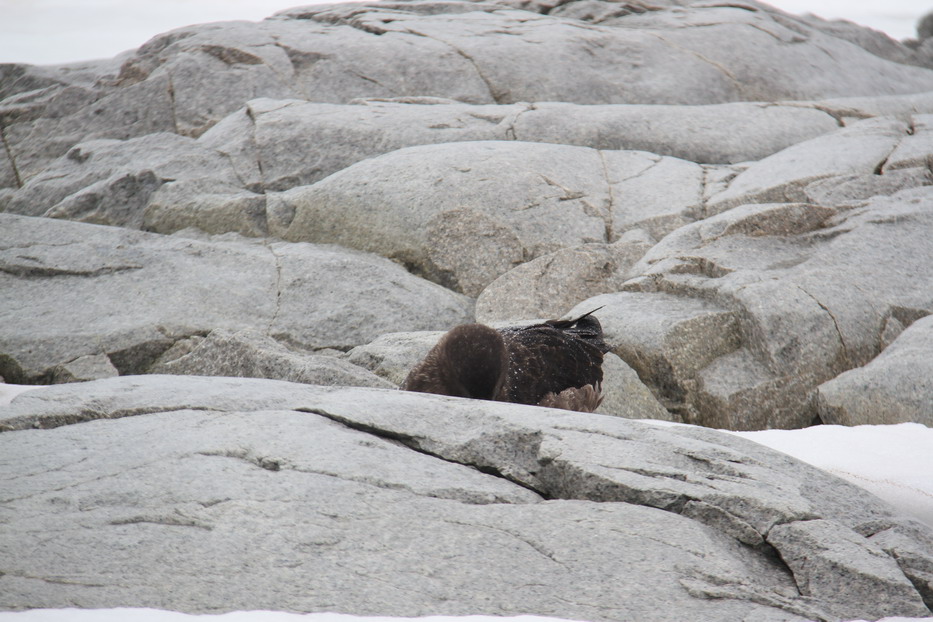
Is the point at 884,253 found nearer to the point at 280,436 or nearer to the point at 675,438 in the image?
the point at 675,438

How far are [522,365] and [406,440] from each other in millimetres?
2437

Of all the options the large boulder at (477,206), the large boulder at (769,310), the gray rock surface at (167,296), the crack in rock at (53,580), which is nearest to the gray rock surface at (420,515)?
the crack in rock at (53,580)

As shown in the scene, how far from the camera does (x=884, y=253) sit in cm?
727

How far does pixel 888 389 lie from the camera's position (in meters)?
5.92

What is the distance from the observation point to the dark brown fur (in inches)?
203

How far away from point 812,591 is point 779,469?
2.63ft

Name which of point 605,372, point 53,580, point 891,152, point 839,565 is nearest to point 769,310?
point 605,372

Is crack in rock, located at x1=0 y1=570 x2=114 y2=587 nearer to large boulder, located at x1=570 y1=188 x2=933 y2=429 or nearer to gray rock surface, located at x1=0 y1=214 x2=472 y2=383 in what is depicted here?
gray rock surface, located at x1=0 y1=214 x2=472 y2=383

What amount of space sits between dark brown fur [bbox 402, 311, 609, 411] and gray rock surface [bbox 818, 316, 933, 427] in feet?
5.55

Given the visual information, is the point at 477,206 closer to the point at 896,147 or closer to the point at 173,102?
the point at 896,147

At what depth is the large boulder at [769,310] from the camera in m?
6.60

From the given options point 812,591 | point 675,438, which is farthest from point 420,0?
point 812,591

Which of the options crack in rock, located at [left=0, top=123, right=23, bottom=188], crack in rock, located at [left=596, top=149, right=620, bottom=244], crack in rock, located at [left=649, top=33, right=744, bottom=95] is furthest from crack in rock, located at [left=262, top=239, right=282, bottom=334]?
crack in rock, located at [left=649, top=33, right=744, bottom=95]

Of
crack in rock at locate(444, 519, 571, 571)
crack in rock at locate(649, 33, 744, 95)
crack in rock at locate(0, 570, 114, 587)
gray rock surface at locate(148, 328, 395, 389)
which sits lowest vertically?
gray rock surface at locate(148, 328, 395, 389)
